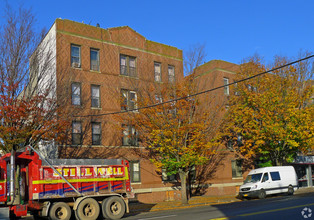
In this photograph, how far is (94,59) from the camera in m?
27.6

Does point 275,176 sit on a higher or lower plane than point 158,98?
lower

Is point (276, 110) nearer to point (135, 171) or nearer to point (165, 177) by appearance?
point (165, 177)

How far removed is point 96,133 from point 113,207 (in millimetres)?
11362

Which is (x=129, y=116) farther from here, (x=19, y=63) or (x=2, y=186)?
(x=2, y=186)

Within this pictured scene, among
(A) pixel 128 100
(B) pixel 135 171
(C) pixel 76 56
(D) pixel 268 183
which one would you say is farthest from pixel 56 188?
(D) pixel 268 183

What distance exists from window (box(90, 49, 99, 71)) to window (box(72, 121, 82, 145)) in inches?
192

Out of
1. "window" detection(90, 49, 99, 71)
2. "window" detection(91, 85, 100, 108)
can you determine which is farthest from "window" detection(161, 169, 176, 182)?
"window" detection(90, 49, 99, 71)

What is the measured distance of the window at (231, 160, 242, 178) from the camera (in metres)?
34.8

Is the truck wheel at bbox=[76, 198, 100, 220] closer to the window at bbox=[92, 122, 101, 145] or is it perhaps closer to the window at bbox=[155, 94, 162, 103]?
the window at bbox=[155, 94, 162, 103]

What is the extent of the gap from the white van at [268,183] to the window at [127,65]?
43.0 ft

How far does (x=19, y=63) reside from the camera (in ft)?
58.1

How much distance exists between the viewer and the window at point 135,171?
2752 cm

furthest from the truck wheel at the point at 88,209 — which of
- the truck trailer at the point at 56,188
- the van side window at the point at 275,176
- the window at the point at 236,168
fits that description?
the window at the point at 236,168

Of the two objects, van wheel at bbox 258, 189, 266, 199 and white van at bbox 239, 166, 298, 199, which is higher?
white van at bbox 239, 166, 298, 199
